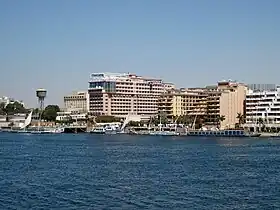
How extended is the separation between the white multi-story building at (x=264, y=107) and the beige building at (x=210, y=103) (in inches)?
170

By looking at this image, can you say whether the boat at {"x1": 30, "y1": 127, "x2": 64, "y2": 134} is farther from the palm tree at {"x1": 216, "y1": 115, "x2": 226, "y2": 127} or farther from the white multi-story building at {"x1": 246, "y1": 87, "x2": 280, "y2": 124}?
the white multi-story building at {"x1": 246, "y1": 87, "x2": 280, "y2": 124}

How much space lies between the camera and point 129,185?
998 inches

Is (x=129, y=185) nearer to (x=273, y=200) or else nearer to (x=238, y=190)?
(x=238, y=190)

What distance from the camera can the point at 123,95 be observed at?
135 meters

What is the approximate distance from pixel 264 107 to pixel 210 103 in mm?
11973

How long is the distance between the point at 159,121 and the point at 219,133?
21.2 m

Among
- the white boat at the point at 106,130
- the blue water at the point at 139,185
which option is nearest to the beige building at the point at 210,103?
the white boat at the point at 106,130

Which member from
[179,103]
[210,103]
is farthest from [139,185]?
[179,103]

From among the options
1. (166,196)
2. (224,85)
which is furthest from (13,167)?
(224,85)

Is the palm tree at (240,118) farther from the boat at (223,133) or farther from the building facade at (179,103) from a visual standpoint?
the boat at (223,133)

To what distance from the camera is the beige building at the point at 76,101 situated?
488ft

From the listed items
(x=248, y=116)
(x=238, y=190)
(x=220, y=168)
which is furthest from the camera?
(x=248, y=116)

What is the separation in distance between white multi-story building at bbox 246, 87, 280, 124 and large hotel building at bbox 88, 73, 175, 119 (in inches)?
1124

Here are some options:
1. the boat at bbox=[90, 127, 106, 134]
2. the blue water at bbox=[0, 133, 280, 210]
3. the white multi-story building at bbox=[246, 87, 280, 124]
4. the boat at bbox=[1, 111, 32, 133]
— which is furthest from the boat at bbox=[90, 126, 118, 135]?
the blue water at bbox=[0, 133, 280, 210]
